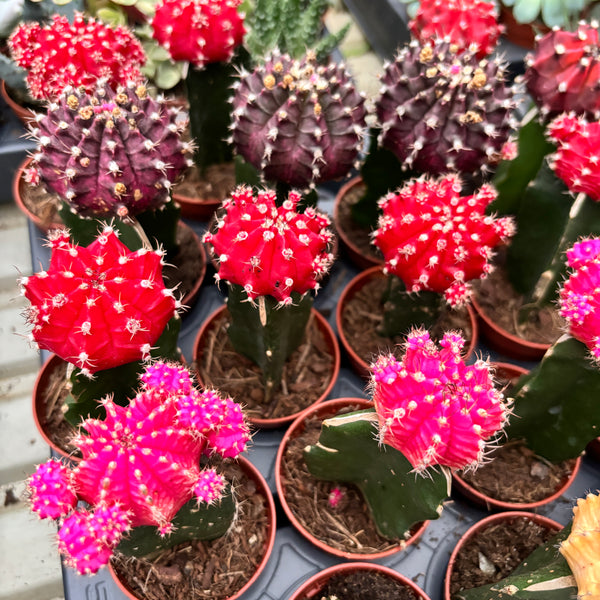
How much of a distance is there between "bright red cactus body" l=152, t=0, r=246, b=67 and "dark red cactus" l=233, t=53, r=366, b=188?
0.25 metres

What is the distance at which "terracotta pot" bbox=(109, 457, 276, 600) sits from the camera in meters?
1.11

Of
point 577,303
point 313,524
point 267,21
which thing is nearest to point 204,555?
point 313,524

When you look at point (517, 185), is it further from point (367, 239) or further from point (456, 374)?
point (456, 374)

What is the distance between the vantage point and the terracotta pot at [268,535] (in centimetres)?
111

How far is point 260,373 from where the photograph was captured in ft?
4.89

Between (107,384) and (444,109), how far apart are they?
92cm

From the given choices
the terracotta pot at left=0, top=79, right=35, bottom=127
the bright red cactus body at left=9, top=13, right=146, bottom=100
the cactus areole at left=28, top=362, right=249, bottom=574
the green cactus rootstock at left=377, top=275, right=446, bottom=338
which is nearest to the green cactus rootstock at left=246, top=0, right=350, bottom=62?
the bright red cactus body at left=9, top=13, right=146, bottom=100

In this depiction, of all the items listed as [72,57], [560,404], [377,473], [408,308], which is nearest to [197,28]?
[72,57]

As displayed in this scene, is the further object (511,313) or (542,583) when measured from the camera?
(511,313)

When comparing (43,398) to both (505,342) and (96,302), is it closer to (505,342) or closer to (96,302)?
(96,302)

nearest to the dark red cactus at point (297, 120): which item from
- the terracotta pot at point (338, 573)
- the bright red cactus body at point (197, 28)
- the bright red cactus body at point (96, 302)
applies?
the bright red cactus body at point (197, 28)

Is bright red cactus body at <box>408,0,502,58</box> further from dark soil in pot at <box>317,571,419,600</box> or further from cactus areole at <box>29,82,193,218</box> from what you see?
dark soil in pot at <box>317,571,419,600</box>

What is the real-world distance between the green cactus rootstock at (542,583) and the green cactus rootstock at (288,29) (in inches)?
63.2

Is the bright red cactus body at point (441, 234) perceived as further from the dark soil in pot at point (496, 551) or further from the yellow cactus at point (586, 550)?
the dark soil in pot at point (496, 551)
